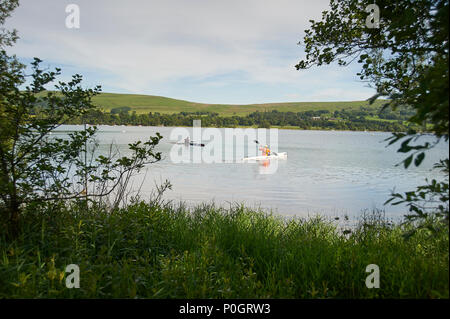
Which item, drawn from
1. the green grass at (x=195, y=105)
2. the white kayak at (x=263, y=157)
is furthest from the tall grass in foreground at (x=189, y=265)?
the green grass at (x=195, y=105)

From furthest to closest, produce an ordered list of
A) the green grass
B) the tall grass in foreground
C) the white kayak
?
the green grass < the white kayak < the tall grass in foreground

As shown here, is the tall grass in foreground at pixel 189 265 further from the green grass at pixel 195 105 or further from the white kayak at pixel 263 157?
the green grass at pixel 195 105

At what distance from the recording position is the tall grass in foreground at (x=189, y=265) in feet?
9.77

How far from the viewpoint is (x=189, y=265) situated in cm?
350

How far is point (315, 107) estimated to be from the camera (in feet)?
499

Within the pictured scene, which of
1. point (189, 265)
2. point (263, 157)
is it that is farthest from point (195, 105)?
point (189, 265)

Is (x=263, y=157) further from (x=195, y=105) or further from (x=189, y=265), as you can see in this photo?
(x=195, y=105)

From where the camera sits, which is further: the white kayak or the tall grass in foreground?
the white kayak

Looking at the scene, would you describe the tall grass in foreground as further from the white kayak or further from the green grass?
the green grass

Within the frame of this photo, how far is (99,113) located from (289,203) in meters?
11.1

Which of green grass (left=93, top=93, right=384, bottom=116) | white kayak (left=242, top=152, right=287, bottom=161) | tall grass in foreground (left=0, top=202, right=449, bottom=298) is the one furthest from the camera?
green grass (left=93, top=93, right=384, bottom=116)

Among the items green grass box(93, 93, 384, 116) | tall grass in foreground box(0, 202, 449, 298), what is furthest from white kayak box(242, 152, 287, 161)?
green grass box(93, 93, 384, 116)

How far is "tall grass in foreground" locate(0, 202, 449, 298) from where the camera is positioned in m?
2.98
